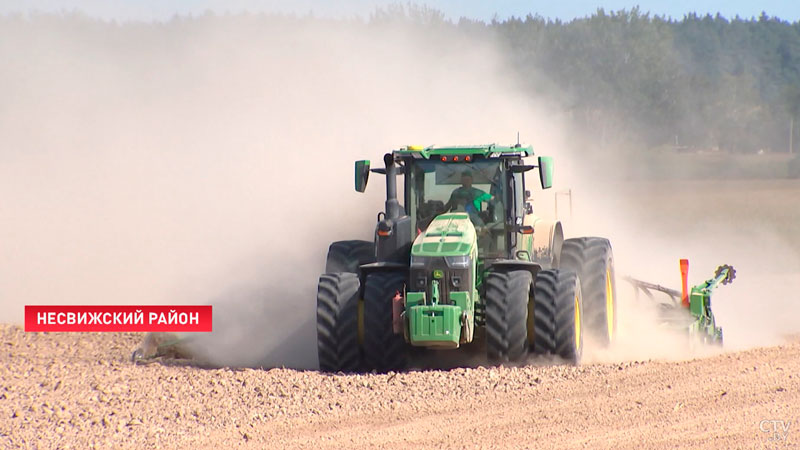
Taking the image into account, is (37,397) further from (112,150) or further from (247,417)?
(112,150)

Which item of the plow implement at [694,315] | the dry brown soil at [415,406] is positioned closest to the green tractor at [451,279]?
the dry brown soil at [415,406]

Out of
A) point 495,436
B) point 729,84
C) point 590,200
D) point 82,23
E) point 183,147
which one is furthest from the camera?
point 729,84

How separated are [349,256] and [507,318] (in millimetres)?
2447

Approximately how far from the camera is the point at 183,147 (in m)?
22.2

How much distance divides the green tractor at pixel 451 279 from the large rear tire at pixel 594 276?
11.0 inches

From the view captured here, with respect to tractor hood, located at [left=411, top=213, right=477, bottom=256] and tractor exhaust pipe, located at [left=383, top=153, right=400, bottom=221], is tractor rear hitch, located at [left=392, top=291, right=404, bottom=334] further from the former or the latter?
tractor exhaust pipe, located at [left=383, top=153, right=400, bottom=221]

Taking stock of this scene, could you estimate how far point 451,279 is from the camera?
1100 cm

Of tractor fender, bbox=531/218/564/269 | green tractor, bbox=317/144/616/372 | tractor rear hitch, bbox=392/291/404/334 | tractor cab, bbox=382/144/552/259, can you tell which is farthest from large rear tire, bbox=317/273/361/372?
tractor fender, bbox=531/218/564/269

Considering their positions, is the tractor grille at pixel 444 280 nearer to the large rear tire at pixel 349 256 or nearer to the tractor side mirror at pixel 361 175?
the tractor side mirror at pixel 361 175

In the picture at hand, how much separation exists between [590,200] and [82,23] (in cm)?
1317

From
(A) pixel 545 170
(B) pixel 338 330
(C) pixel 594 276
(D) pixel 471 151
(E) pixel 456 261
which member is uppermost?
(D) pixel 471 151

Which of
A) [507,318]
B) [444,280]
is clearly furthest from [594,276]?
[444,280]

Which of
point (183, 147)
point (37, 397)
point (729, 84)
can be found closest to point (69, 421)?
point (37, 397)

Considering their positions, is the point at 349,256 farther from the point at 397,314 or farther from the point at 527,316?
the point at 527,316
